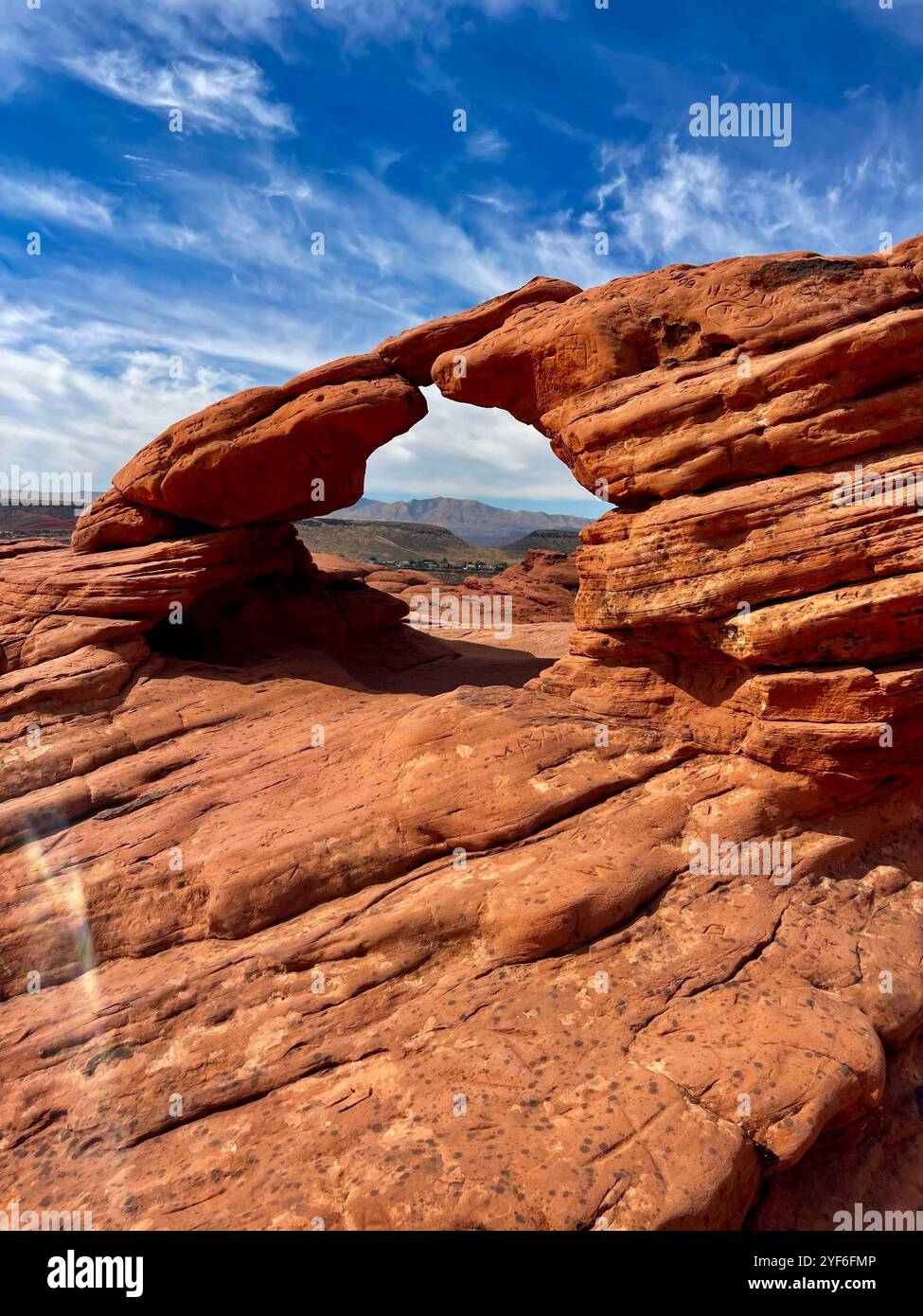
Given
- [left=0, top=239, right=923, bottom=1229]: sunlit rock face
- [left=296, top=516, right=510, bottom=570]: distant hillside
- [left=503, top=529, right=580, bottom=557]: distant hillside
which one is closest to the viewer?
[left=0, top=239, right=923, bottom=1229]: sunlit rock face

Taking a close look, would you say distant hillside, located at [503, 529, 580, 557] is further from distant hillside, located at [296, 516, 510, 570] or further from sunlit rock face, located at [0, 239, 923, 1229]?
sunlit rock face, located at [0, 239, 923, 1229]

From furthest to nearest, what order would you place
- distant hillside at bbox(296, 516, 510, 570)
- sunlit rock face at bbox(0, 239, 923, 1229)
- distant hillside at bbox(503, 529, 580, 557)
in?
distant hillside at bbox(503, 529, 580, 557) < distant hillside at bbox(296, 516, 510, 570) < sunlit rock face at bbox(0, 239, 923, 1229)

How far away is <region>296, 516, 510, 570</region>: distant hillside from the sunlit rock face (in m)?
77.7

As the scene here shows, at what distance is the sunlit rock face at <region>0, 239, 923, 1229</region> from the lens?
5703 mm

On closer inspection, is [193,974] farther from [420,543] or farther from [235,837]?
[420,543]

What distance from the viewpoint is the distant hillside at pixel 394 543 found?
95.0 metres

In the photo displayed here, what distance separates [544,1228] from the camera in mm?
4891

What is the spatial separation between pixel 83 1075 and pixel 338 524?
369 ft

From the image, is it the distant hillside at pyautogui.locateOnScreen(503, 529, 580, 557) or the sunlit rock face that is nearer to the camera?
the sunlit rock face

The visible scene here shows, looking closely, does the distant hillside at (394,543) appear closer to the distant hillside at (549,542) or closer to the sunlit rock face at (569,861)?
the distant hillside at (549,542)

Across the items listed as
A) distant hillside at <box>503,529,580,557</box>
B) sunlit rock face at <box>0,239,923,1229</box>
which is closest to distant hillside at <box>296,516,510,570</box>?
distant hillside at <box>503,529,580,557</box>

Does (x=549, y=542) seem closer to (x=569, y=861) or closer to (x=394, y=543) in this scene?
(x=394, y=543)

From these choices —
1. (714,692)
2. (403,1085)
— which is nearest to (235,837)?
(403,1085)

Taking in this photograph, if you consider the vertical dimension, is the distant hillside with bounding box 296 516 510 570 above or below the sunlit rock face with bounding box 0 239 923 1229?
above
